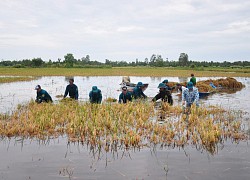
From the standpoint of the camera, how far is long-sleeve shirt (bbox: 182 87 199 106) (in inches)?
471

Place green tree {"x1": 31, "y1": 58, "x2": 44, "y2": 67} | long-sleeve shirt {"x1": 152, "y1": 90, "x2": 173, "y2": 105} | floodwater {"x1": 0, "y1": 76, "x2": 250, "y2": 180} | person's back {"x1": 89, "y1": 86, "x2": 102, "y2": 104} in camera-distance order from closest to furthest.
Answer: floodwater {"x1": 0, "y1": 76, "x2": 250, "y2": 180} → person's back {"x1": 89, "y1": 86, "x2": 102, "y2": 104} → long-sleeve shirt {"x1": 152, "y1": 90, "x2": 173, "y2": 105} → green tree {"x1": 31, "y1": 58, "x2": 44, "y2": 67}

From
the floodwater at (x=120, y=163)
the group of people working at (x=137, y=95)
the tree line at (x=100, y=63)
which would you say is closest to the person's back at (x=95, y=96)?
the group of people working at (x=137, y=95)

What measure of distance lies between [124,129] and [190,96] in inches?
182

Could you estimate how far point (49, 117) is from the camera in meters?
9.83

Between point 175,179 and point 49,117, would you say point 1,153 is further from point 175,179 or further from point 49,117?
point 175,179

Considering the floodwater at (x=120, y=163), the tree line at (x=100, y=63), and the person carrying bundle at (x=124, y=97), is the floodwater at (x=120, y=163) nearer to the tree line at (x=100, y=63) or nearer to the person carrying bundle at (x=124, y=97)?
the person carrying bundle at (x=124, y=97)

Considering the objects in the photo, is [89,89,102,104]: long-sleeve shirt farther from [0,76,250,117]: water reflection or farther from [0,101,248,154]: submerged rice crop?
[0,101,248,154]: submerged rice crop

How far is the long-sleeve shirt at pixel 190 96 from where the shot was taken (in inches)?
471

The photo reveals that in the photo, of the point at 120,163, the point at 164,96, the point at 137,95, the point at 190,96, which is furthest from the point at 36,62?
the point at 120,163

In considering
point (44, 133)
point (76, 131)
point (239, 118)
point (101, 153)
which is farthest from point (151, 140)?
point (239, 118)

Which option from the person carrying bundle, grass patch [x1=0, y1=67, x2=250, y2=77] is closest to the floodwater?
the person carrying bundle

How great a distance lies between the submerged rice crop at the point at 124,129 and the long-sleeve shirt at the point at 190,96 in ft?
2.40

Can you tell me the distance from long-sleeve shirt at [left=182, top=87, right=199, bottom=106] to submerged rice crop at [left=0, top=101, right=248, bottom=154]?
0.73 metres

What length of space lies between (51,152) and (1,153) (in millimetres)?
1270
